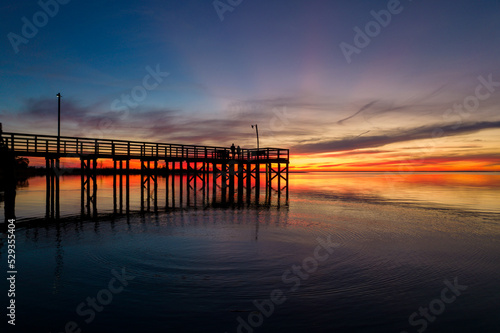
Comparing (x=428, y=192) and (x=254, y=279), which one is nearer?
(x=254, y=279)

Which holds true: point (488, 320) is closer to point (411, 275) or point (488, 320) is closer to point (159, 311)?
point (411, 275)

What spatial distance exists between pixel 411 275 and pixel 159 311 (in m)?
7.87

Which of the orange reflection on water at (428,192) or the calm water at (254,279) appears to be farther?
the orange reflection on water at (428,192)

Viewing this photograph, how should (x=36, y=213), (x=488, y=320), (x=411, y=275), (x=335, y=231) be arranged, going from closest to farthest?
(x=488, y=320) < (x=411, y=275) < (x=335, y=231) < (x=36, y=213)

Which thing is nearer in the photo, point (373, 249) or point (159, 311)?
point (159, 311)

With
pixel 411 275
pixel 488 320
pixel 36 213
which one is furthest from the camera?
pixel 36 213

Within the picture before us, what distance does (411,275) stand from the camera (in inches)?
393

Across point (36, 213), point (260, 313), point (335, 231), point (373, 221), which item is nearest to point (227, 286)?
point (260, 313)

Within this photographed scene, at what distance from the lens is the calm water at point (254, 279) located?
7.08m

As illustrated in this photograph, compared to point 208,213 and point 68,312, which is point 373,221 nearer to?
point 208,213

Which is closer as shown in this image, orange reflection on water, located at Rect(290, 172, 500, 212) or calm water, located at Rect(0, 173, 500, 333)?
calm water, located at Rect(0, 173, 500, 333)

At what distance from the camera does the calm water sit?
708cm

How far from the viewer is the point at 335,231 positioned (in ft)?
54.7

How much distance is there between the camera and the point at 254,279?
9.40 m
